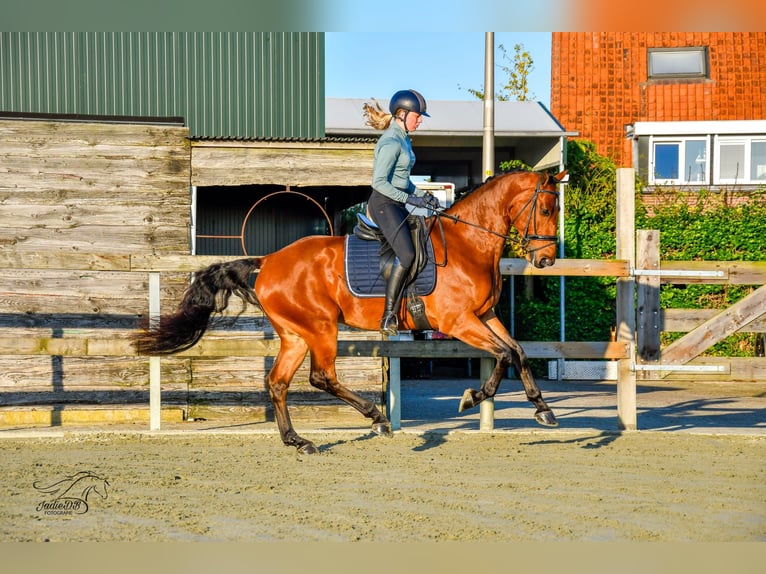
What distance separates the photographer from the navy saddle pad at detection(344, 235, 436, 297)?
→ 7.91m

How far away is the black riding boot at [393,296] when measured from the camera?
7.84m

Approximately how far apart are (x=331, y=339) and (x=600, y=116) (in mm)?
16359

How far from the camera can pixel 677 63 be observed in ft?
75.3

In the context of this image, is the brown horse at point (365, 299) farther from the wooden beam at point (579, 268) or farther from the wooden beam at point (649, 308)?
the wooden beam at point (649, 308)

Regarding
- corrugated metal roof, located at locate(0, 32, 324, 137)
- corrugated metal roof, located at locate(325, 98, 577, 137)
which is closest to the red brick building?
corrugated metal roof, located at locate(325, 98, 577, 137)

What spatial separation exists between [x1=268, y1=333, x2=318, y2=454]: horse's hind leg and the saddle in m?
0.71

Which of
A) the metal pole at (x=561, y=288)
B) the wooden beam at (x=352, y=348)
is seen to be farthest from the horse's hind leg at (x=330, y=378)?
the metal pole at (x=561, y=288)

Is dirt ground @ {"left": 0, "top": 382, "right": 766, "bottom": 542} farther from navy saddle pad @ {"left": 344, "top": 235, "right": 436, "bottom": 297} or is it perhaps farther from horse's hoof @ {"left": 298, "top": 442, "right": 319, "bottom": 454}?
navy saddle pad @ {"left": 344, "top": 235, "right": 436, "bottom": 297}

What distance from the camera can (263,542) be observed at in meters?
4.80

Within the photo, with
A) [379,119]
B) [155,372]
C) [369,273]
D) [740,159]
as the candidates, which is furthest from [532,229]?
[740,159]

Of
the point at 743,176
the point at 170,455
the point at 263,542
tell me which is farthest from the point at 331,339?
the point at 743,176

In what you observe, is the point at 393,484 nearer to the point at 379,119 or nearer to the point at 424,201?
the point at 424,201

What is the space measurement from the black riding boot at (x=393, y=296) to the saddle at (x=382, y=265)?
0.07 metres

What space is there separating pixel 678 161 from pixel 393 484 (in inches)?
617
